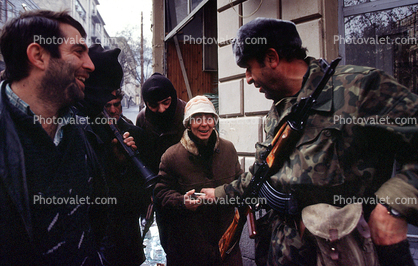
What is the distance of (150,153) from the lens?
2.78m

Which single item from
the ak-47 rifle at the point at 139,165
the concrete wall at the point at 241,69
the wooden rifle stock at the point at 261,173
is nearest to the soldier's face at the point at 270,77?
the wooden rifle stock at the point at 261,173

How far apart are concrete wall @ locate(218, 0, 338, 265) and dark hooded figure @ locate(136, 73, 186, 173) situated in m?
1.11

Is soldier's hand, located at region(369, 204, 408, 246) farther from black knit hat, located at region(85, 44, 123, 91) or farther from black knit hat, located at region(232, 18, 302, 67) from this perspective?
black knit hat, located at region(85, 44, 123, 91)

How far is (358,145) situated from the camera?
111 cm

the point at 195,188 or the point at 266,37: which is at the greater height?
the point at 266,37

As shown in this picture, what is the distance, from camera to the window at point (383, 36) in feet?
9.10

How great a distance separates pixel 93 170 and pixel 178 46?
208 inches

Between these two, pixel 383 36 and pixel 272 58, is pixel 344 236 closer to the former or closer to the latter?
pixel 272 58

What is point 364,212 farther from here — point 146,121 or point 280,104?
point 146,121

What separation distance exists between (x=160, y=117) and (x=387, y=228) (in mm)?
2468

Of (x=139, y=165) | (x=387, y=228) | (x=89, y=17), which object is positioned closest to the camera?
(x=387, y=228)

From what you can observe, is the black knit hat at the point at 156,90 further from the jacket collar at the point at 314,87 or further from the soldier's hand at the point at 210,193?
the jacket collar at the point at 314,87

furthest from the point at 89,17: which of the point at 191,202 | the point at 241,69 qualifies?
the point at 191,202

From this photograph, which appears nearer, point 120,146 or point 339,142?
point 339,142
